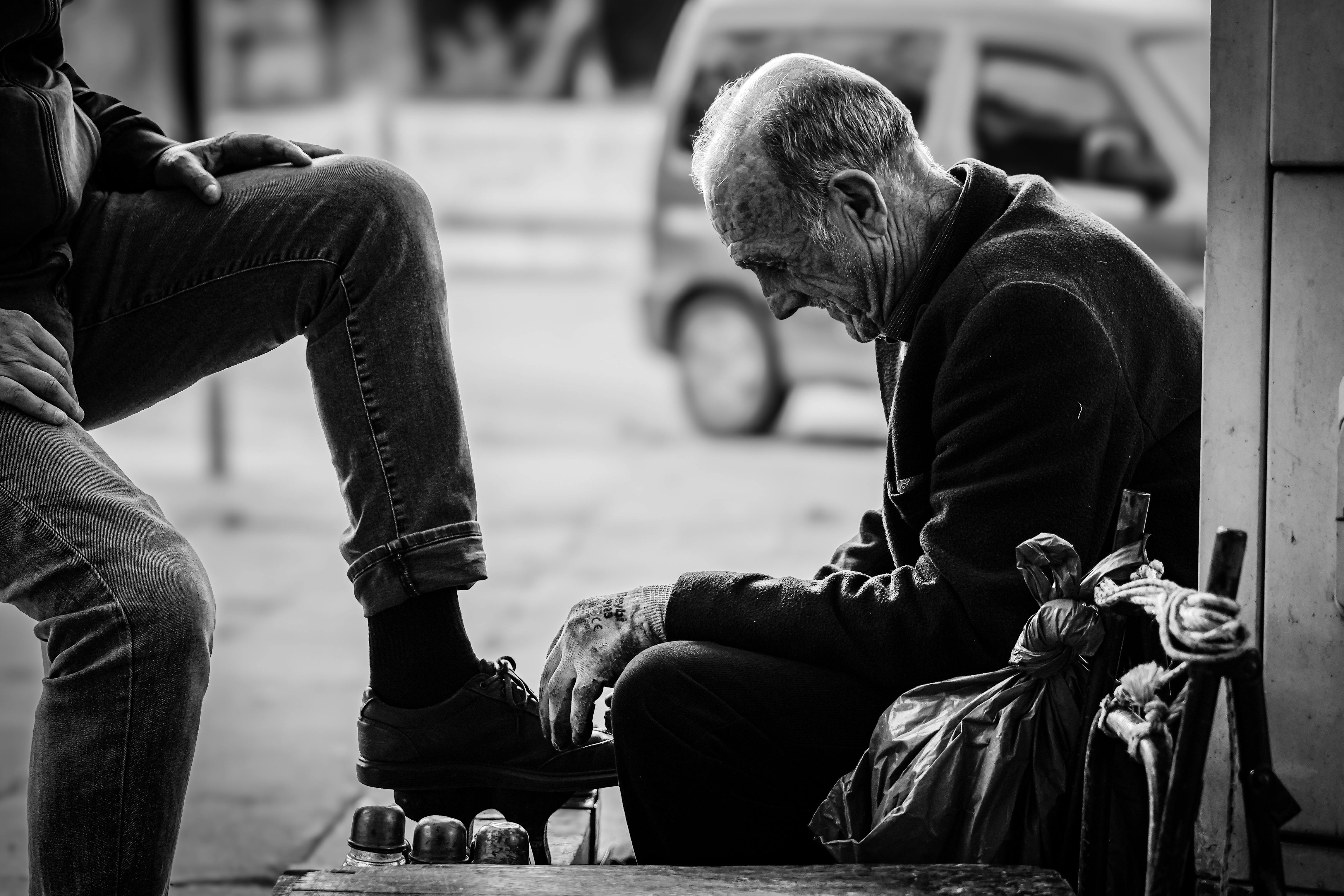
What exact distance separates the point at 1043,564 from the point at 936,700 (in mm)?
247

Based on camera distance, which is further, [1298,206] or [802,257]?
[802,257]

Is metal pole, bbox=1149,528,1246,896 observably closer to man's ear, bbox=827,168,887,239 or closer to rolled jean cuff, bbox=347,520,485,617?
man's ear, bbox=827,168,887,239

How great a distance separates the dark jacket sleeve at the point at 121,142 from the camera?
229cm

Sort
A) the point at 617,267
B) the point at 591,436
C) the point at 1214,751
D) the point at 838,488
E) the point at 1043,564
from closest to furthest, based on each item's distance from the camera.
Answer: the point at 1043,564 → the point at 1214,751 → the point at 838,488 → the point at 591,436 → the point at 617,267

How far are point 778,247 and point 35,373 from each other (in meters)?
0.94

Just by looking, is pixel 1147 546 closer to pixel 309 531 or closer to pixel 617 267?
pixel 309 531

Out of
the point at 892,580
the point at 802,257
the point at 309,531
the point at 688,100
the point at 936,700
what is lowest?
the point at 309,531

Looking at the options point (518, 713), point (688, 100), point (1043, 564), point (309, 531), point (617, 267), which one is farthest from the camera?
point (617, 267)

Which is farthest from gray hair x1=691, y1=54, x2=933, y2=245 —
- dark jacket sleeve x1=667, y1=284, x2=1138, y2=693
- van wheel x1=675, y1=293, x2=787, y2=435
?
van wheel x1=675, y1=293, x2=787, y2=435

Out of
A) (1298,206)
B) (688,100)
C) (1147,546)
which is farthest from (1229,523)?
(688,100)

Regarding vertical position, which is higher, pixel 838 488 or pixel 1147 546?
pixel 1147 546

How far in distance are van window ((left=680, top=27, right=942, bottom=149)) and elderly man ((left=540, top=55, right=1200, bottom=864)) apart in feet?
16.5

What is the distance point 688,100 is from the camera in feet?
24.5

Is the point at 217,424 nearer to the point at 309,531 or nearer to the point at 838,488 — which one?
the point at 309,531
